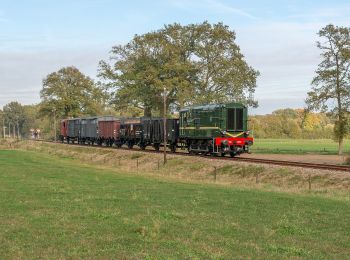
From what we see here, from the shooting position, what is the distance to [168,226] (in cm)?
1239

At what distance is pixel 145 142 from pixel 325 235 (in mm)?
45097

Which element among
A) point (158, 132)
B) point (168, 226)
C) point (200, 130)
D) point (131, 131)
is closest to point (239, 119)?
point (200, 130)

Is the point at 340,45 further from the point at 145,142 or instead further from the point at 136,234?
the point at 136,234

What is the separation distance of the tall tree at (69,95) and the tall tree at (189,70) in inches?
1471

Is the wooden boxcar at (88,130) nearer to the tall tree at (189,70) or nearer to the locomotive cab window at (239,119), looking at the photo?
the tall tree at (189,70)

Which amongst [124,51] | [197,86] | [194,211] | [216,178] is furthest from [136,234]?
[124,51]

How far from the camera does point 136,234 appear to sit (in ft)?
37.4

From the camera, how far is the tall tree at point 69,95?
104 metres

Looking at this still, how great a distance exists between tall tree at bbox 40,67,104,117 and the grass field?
86452 mm

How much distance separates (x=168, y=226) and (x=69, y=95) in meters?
96.5

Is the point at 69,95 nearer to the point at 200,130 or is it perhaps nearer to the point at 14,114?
the point at 200,130

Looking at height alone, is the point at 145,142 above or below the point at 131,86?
below

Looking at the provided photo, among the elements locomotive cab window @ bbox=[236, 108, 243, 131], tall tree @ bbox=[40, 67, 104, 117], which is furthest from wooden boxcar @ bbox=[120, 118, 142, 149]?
tall tree @ bbox=[40, 67, 104, 117]

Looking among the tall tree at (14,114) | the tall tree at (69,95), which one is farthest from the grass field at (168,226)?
the tall tree at (14,114)
